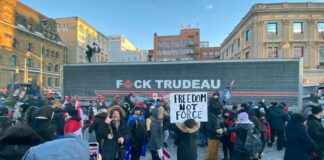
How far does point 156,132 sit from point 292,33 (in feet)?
129

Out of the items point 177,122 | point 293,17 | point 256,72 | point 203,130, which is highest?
point 293,17

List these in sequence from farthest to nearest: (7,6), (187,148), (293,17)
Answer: (7,6)
(293,17)
(187,148)

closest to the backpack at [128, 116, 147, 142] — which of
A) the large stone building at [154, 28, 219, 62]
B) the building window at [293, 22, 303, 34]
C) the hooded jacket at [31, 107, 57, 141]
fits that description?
the hooded jacket at [31, 107, 57, 141]

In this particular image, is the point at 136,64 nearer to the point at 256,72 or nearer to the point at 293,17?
the point at 256,72

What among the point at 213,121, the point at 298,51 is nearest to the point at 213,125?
the point at 213,121

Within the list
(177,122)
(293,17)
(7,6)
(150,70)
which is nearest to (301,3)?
(293,17)

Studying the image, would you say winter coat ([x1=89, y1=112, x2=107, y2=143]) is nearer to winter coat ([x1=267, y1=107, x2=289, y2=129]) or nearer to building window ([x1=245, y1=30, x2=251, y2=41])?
winter coat ([x1=267, y1=107, x2=289, y2=129])

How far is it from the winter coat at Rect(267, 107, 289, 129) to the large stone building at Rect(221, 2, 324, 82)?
32159 mm

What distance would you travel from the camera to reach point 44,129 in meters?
4.49

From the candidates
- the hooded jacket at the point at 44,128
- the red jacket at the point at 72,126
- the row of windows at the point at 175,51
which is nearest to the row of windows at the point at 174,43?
the row of windows at the point at 175,51

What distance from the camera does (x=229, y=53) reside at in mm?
57375

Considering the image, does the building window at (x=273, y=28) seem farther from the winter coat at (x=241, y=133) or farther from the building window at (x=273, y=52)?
the winter coat at (x=241, y=133)

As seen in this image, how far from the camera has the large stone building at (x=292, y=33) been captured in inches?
1506

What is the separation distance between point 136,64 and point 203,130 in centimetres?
652
